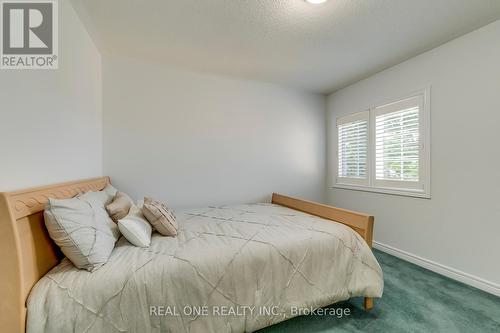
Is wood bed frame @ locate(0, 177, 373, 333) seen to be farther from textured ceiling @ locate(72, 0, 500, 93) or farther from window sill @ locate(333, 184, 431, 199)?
window sill @ locate(333, 184, 431, 199)

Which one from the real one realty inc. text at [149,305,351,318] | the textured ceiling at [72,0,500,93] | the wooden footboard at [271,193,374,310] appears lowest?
the real one realty inc. text at [149,305,351,318]

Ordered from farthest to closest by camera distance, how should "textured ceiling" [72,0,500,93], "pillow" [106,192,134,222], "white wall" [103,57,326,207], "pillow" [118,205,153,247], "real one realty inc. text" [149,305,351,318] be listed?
"white wall" [103,57,326,207], "textured ceiling" [72,0,500,93], "pillow" [106,192,134,222], "pillow" [118,205,153,247], "real one realty inc. text" [149,305,351,318]

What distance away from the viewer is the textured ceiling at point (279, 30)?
5.51 feet

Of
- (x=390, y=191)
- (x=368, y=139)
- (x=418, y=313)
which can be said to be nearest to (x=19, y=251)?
(x=418, y=313)

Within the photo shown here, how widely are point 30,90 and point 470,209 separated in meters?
3.59

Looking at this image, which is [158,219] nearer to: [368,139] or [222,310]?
[222,310]

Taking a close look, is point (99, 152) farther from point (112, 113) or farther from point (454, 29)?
point (454, 29)

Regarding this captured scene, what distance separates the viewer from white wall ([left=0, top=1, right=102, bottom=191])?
111cm

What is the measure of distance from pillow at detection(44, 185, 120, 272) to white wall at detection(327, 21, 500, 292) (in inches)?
119

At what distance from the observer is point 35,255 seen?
1066 mm

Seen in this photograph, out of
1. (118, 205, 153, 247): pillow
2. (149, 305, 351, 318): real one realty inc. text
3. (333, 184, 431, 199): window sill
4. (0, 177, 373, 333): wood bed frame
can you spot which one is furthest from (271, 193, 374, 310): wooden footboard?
(0, 177, 373, 333): wood bed frame

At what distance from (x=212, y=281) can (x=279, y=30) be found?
7.03 feet

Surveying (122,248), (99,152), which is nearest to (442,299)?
(122,248)

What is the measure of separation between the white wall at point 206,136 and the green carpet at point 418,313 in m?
1.81
